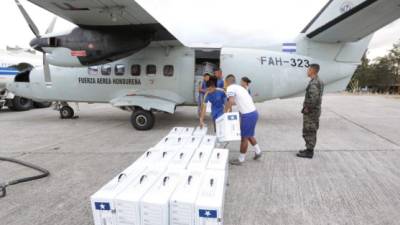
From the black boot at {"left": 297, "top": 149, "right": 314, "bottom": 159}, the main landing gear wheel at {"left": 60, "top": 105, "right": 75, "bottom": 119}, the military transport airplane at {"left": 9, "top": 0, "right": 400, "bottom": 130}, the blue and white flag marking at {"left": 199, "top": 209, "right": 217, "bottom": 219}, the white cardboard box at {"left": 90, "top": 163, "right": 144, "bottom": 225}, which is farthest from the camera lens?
the main landing gear wheel at {"left": 60, "top": 105, "right": 75, "bottom": 119}

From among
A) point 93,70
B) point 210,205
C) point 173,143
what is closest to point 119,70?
point 93,70

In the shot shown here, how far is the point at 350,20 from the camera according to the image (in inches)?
269

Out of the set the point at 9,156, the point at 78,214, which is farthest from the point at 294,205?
the point at 9,156

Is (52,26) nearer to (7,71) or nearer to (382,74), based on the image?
(7,71)

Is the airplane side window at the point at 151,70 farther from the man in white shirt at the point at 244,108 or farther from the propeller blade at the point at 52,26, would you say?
the man in white shirt at the point at 244,108

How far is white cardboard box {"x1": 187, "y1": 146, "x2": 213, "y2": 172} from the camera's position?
2.67 metres

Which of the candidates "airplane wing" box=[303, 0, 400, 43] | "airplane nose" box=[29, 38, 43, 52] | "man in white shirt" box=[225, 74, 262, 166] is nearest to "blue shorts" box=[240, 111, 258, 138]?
"man in white shirt" box=[225, 74, 262, 166]

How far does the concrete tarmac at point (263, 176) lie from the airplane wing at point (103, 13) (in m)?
3.09

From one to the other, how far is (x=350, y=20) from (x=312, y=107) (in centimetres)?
367

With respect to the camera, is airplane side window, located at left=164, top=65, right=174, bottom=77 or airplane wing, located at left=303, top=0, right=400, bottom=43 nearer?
airplane wing, located at left=303, top=0, right=400, bottom=43

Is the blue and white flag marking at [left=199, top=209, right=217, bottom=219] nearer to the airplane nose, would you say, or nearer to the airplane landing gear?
the airplane nose

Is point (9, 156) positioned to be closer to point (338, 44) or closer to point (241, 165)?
point (241, 165)

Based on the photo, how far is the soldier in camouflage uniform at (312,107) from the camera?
4.77 m

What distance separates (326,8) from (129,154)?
7159 mm
